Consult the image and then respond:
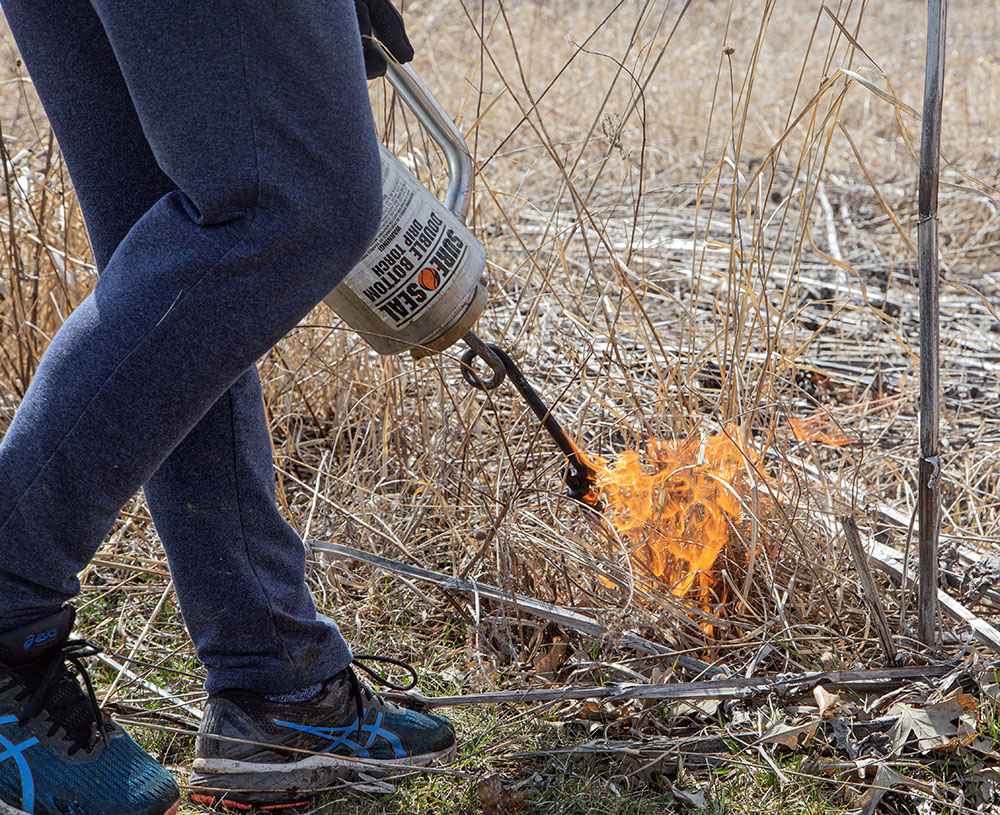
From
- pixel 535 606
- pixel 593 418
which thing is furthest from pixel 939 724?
pixel 593 418

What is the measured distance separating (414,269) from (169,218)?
0.42 m

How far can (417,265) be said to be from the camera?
1.31 m

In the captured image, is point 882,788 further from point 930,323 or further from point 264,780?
point 264,780

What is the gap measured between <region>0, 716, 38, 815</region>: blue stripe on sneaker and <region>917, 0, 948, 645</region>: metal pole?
4.03 ft

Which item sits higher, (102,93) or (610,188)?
(102,93)

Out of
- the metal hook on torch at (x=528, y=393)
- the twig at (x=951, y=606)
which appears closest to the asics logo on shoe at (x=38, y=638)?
the metal hook on torch at (x=528, y=393)

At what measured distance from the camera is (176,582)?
120 centimetres

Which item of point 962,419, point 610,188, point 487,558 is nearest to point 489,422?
point 487,558

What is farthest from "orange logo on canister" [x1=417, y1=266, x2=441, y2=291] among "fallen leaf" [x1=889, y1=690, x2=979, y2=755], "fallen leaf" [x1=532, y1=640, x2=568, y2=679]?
"fallen leaf" [x1=889, y1=690, x2=979, y2=755]

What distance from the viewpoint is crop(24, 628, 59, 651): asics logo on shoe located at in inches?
41.9

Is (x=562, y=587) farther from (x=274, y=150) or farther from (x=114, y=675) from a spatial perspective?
(x=274, y=150)

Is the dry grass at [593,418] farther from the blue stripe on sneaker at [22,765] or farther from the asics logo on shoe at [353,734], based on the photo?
the blue stripe on sneaker at [22,765]

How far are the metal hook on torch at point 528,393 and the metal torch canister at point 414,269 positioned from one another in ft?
0.32

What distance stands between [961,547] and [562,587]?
77 cm
